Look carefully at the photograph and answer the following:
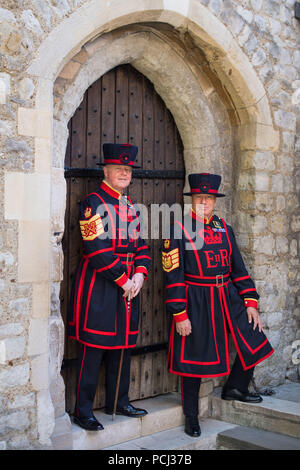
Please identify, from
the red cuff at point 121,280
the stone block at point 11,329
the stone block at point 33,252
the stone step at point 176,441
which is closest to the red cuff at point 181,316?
the red cuff at point 121,280

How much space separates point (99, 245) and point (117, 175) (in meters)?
0.49

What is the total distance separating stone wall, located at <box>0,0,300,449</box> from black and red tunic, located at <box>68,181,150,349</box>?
0.65 feet

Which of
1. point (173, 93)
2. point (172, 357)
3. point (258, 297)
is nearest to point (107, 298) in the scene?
point (172, 357)

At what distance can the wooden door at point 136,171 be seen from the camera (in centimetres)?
370

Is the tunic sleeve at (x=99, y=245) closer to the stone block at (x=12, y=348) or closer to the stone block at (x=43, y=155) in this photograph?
the stone block at (x=43, y=155)

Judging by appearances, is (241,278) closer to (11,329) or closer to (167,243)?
(167,243)

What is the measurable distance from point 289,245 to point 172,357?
148 cm

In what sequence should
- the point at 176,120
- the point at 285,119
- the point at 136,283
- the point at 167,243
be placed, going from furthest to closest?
the point at 285,119 → the point at 176,120 → the point at 167,243 → the point at 136,283

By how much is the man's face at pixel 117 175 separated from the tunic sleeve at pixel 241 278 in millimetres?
946

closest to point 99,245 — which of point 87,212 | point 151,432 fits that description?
point 87,212

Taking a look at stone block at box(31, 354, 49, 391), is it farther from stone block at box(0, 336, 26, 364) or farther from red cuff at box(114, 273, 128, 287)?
red cuff at box(114, 273, 128, 287)

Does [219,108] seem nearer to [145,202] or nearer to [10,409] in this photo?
[145,202]

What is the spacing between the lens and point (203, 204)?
3910 millimetres

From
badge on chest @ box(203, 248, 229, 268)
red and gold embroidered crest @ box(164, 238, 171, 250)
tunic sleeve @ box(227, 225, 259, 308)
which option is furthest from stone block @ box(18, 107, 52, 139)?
tunic sleeve @ box(227, 225, 259, 308)
